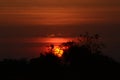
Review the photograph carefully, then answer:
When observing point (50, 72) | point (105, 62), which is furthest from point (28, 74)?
point (105, 62)

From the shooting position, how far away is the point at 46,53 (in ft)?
137

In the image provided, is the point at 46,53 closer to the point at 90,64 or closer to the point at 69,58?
the point at 69,58

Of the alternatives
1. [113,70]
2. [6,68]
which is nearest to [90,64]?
[113,70]

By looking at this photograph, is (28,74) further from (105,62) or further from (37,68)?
(105,62)

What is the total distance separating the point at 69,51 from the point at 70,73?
23.6 feet

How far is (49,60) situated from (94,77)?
4.38m

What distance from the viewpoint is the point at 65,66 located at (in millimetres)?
38000

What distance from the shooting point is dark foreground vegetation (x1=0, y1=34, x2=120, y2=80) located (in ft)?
115

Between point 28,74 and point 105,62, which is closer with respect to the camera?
point 28,74

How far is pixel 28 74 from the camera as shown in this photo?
35.7 m

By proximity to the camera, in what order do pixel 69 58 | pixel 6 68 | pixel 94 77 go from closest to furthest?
1. pixel 94 77
2. pixel 6 68
3. pixel 69 58

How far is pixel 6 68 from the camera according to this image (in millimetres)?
37719

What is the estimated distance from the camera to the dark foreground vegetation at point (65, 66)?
3509 centimetres

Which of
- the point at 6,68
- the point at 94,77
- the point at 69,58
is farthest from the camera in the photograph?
the point at 69,58
